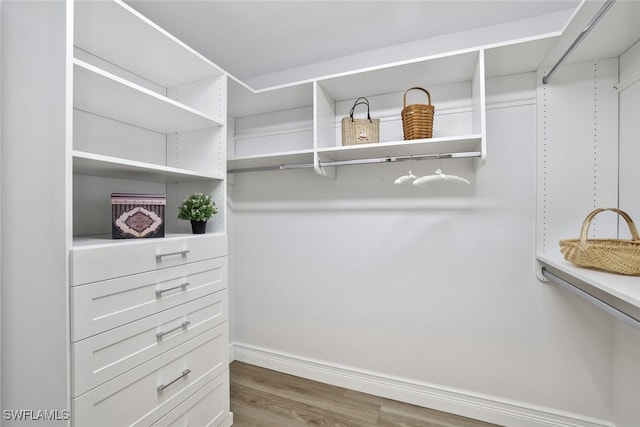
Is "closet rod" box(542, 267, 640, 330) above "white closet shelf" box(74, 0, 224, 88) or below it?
below

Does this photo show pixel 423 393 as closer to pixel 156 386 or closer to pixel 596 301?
pixel 596 301

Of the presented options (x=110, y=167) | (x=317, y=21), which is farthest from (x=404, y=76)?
(x=110, y=167)

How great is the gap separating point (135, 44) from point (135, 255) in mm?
A: 1021

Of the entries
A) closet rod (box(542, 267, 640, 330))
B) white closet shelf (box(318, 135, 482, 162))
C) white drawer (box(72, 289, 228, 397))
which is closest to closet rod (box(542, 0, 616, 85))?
white closet shelf (box(318, 135, 482, 162))

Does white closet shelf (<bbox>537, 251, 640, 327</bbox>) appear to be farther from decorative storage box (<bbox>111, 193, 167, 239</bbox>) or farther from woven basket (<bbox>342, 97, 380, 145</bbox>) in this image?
decorative storage box (<bbox>111, 193, 167, 239</bbox>)

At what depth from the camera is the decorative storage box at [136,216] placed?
1305 mm

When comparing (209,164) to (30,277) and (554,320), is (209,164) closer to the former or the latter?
(30,277)

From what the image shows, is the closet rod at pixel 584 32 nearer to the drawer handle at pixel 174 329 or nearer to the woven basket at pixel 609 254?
the woven basket at pixel 609 254

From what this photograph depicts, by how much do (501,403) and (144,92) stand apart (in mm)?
2524

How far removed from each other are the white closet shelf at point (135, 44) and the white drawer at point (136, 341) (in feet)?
4.16

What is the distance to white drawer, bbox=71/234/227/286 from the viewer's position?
104 centimetres

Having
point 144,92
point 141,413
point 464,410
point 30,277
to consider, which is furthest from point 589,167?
point 30,277

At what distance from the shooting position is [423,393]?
A: 1930 millimetres

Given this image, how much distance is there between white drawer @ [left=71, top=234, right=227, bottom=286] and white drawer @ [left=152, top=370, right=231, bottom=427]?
69 centimetres
